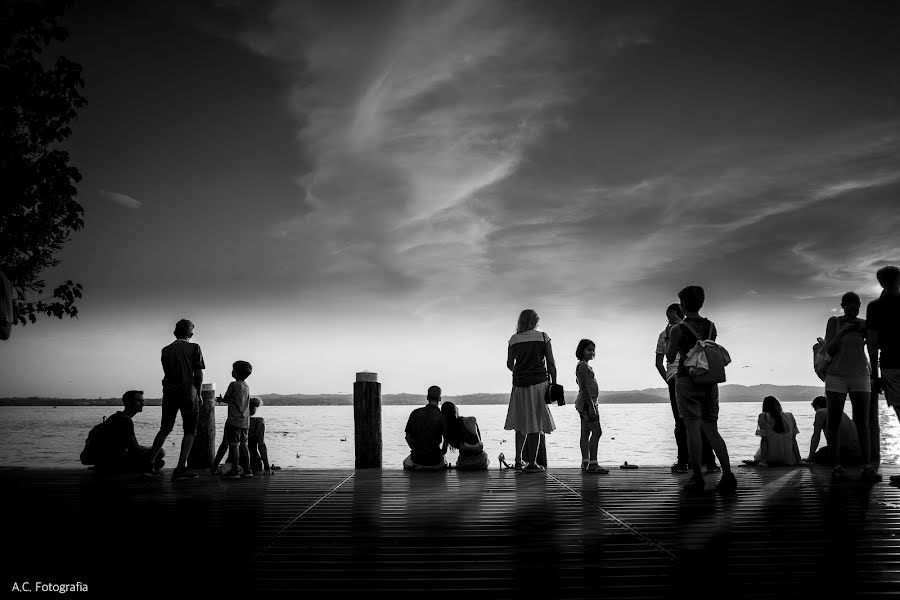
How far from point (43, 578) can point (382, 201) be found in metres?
22.5

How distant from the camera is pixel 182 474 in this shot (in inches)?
320

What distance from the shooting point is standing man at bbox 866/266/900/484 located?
647 centimetres

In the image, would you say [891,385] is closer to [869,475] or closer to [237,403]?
[869,475]

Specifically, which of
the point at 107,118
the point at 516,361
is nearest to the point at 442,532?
the point at 516,361

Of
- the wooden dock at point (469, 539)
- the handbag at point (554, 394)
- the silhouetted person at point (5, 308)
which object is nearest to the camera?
the wooden dock at point (469, 539)

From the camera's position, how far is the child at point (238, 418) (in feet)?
27.8

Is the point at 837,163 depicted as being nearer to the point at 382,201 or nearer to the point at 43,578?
the point at 382,201

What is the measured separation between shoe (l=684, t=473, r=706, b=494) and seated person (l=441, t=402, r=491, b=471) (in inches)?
125

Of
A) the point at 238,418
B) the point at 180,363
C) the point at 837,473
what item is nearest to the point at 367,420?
the point at 238,418

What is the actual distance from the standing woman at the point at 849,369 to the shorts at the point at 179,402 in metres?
7.99

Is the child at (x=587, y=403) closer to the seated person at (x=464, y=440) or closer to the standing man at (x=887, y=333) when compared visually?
the seated person at (x=464, y=440)

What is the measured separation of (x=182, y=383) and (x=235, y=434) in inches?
40.8

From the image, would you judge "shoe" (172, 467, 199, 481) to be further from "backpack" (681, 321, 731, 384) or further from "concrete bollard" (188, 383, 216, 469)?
"backpack" (681, 321, 731, 384)

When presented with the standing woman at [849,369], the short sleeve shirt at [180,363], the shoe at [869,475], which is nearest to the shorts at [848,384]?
the standing woman at [849,369]
